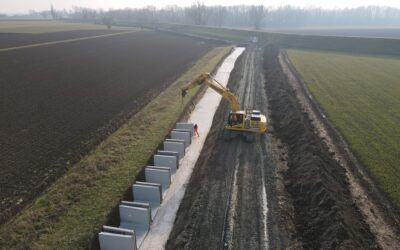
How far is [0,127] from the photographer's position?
83.7 feet

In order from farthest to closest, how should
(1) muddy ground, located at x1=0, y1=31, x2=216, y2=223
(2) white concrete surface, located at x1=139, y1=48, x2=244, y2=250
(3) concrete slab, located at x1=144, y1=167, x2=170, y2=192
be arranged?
(1) muddy ground, located at x1=0, y1=31, x2=216, y2=223, (3) concrete slab, located at x1=144, y1=167, x2=170, y2=192, (2) white concrete surface, located at x1=139, y1=48, x2=244, y2=250

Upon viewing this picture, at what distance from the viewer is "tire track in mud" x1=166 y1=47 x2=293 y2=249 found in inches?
564

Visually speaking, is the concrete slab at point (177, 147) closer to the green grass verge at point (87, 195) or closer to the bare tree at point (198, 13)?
the green grass verge at point (87, 195)

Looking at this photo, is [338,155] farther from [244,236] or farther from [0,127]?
[0,127]

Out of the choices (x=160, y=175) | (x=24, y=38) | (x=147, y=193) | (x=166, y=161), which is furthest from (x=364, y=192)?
(x=24, y=38)

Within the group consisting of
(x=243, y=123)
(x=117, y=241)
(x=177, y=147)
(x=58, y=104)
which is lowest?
(x=117, y=241)

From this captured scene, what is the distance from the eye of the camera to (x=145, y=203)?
641 inches

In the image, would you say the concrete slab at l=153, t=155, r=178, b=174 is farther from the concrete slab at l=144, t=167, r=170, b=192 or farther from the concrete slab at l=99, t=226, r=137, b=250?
the concrete slab at l=99, t=226, r=137, b=250

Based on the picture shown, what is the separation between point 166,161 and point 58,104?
16.4m

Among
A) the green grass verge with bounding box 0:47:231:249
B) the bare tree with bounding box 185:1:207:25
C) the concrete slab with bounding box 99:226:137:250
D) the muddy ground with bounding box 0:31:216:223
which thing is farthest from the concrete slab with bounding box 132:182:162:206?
the bare tree with bounding box 185:1:207:25

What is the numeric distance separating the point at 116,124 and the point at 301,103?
58.8 ft

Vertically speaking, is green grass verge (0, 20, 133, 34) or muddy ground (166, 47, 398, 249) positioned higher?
green grass verge (0, 20, 133, 34)

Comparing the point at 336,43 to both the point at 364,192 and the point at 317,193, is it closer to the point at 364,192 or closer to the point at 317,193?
the point at 364,192

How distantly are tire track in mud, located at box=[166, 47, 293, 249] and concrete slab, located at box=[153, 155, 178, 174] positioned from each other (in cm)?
137
